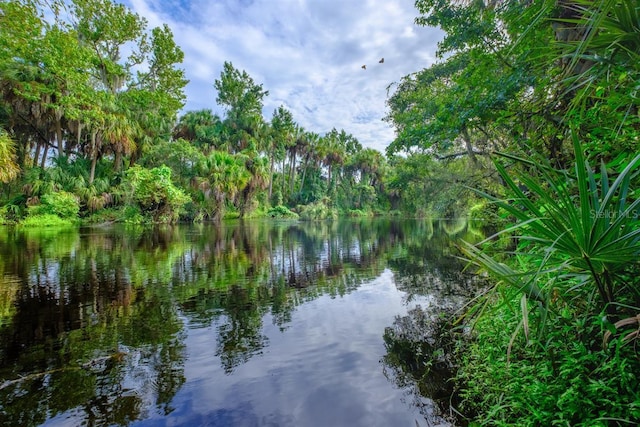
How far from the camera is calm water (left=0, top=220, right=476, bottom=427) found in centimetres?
275

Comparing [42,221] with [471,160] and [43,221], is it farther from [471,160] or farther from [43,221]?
[471,160]

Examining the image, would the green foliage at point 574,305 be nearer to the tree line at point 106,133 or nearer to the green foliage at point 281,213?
the tree line at point 106,133

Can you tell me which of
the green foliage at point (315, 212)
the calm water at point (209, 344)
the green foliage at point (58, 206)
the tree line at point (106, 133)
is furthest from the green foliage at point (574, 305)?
the green foliage at point (315, 212)

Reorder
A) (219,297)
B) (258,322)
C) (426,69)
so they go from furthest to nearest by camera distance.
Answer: (426,69) → (219,297) → (258,322)

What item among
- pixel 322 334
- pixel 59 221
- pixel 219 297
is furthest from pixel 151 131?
pixel 322 334

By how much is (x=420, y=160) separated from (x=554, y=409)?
1481cm

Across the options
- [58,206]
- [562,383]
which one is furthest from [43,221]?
[562,383]

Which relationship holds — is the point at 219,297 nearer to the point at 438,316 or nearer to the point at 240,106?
the point at 438,316

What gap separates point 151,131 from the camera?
29.9m

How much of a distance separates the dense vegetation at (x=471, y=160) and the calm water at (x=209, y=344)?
117 cm

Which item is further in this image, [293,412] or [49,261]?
[49,261]

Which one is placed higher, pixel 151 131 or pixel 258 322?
pixel 151 131

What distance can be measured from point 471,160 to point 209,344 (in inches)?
510

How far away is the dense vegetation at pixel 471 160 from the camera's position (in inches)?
74.7
